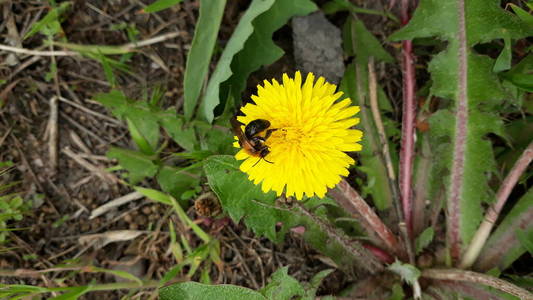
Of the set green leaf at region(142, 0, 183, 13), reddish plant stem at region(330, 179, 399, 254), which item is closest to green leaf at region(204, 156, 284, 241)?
reddish plant stem at region(330, 179, 399, 254)

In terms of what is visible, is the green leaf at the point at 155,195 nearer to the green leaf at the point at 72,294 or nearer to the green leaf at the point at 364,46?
the green leaf at the point at 72,294

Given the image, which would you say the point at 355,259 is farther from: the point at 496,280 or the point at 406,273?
the point at 496,280

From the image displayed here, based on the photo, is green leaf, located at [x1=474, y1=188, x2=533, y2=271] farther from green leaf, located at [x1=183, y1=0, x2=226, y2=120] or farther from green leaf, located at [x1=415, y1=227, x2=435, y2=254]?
green leaf, located at [x1=183, y1=0, x2=226, y2=120]

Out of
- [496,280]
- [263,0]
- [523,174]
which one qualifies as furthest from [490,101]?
[263,0]

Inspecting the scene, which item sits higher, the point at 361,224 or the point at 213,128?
the point at 213,128

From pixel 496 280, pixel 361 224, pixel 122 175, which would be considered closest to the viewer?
pixel 496 280

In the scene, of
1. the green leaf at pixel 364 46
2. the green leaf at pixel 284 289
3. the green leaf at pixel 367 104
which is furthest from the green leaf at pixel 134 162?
the green leaf at pixel 364 46

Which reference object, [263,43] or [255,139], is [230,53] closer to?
[263,43]
